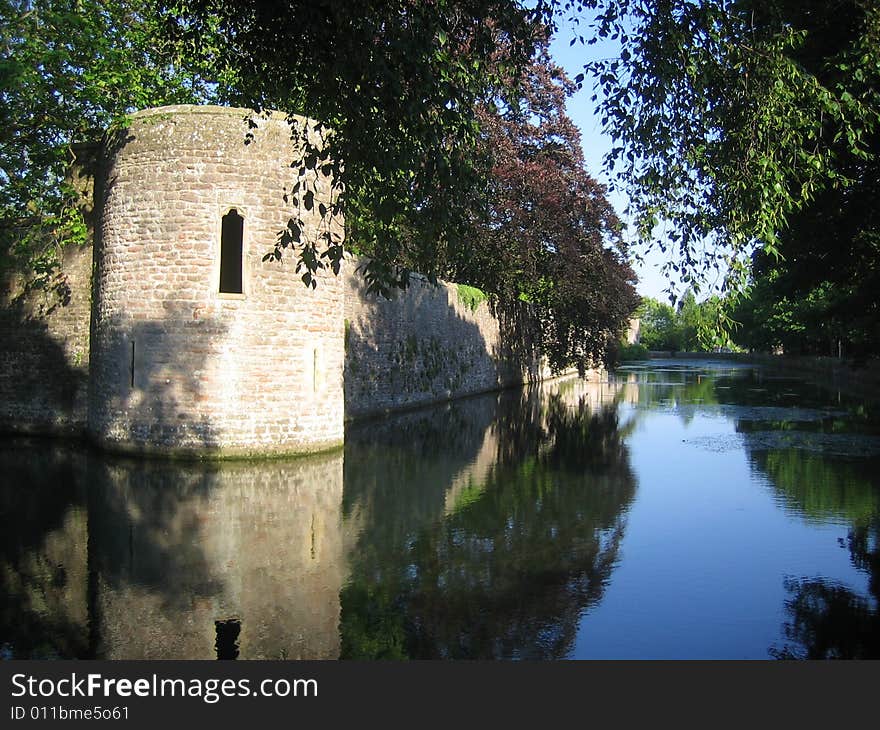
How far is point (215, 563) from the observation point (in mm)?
6875

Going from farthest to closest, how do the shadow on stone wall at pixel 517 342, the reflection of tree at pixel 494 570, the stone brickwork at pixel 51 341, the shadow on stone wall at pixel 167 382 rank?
1. the shadow on stone wall at pixel 517 342
2. the stone brickwork at pixel 51 341
3. the shadow on stone wall at pixel 167 382
4. the reflection of tree at pixel 494 570

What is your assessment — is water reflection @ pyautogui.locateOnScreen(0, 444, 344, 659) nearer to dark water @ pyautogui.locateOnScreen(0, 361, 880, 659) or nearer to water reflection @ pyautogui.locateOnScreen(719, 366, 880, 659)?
dark water @ pyautogui.locateOnScreen(0, 361, 880, 659)

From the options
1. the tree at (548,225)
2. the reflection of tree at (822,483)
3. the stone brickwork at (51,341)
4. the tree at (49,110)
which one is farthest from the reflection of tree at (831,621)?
the tree at (548,225)

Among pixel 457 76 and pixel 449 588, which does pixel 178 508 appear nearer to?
pixel 449 588

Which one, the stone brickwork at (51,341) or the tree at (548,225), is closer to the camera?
the stone brickwork at (51,341)

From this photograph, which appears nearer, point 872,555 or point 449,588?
point 449,588

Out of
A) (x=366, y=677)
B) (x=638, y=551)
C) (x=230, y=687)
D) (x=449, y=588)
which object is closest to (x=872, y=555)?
(x=638, y=551)

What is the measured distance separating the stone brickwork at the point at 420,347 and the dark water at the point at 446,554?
5.46m

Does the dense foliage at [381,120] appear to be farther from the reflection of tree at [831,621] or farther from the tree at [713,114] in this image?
the reflection of tree at [831,621]

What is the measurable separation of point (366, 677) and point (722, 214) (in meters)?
4.49

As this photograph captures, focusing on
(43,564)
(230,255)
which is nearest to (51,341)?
(230,255)

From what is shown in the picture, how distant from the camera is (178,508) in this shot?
30.1 ft

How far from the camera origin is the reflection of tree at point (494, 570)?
5055 mm

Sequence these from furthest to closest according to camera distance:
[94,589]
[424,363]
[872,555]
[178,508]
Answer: [424,363]
[178,508]
[872,555]
[94,589]
